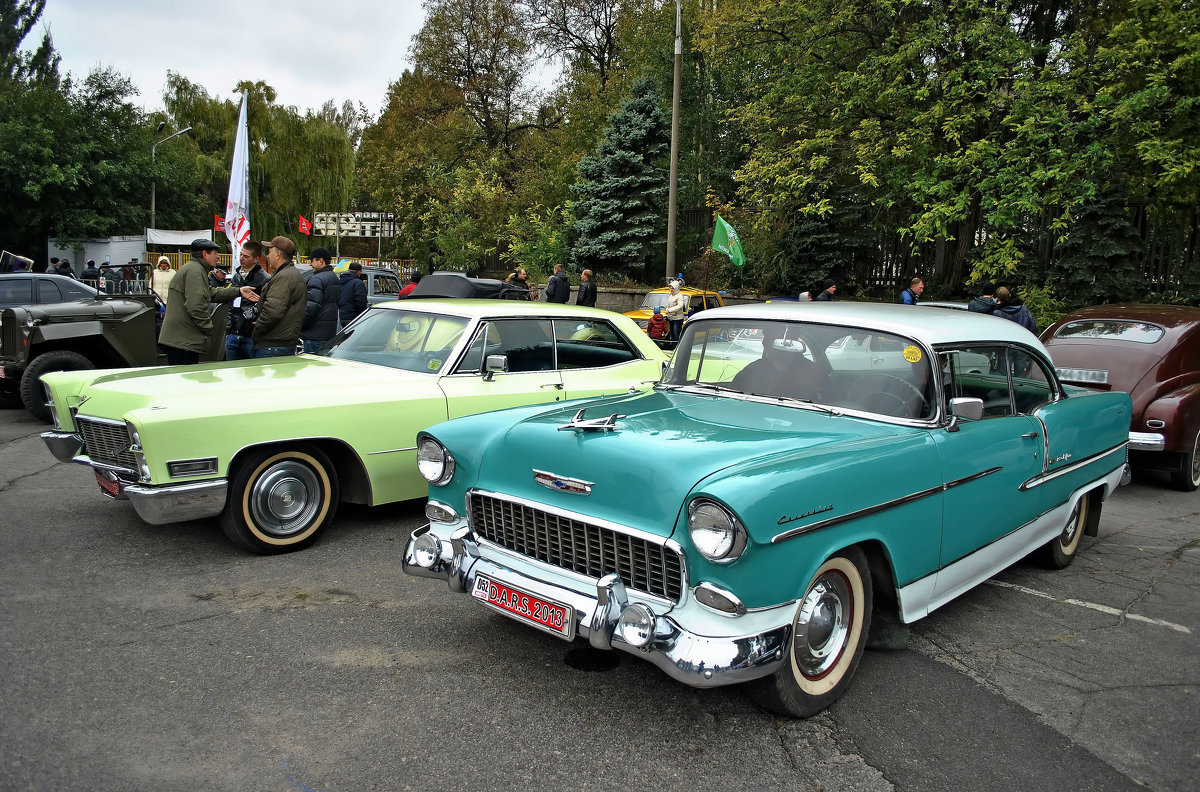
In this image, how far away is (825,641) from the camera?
3367 millimetres

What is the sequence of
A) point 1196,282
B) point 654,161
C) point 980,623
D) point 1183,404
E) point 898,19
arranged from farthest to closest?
point 654,161 → point 898,19 → point 1196,282 → point 1183,404 → point 980,623

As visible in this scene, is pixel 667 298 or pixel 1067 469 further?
pixel 667 298

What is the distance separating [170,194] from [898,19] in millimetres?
32553

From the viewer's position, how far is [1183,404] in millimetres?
7152

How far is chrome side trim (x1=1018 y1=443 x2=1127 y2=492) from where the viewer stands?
172 inches

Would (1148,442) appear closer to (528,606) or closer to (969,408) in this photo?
(969,408)

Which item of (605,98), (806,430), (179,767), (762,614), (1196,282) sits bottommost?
(179,767)

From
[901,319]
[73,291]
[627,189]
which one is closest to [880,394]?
[901,319]

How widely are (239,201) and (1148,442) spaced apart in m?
14.2

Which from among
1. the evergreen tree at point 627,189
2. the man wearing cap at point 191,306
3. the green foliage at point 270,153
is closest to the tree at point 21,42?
the green foliage at point 270,153

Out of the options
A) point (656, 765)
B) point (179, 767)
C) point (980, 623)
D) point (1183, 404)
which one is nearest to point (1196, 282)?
point (1183, 404)

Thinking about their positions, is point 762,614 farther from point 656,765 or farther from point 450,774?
point 450,774

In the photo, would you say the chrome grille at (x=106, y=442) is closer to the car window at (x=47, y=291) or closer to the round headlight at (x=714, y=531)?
the round headlight at (x=714, y=531)

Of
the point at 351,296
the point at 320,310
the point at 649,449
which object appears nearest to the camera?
the point at 649,449
